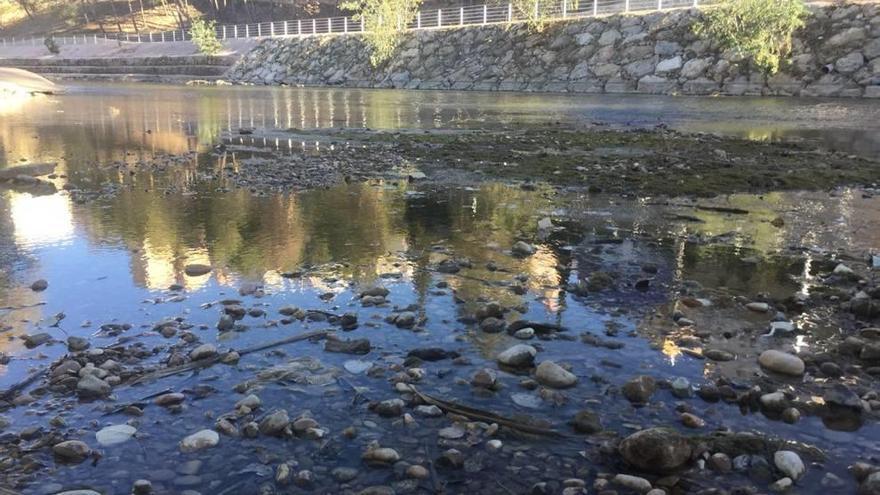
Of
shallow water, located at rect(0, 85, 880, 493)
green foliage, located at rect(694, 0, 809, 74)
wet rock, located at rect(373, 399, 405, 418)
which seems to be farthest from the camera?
green foliage, located at rect(694, 0, 809, 74)

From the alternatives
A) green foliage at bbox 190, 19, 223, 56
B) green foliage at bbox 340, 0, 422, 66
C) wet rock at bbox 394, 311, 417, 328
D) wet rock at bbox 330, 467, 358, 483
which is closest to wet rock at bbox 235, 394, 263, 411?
wet rock at bbox 330, 467, 358, 483

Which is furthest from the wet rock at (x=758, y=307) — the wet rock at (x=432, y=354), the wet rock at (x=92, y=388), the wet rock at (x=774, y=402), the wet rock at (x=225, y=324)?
the wet rock at (x=92, y=388)

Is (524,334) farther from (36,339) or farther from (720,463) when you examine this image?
(36,339)

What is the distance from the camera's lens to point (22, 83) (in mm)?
33344

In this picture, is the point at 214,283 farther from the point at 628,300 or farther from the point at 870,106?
the point at 870,106

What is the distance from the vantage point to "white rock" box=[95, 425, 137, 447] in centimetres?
305

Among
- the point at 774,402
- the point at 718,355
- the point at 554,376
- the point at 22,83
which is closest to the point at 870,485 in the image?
the point at 774,402

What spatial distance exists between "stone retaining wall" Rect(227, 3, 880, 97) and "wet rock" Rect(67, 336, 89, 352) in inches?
1266

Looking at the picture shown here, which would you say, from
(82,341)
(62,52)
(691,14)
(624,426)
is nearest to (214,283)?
(82,341)

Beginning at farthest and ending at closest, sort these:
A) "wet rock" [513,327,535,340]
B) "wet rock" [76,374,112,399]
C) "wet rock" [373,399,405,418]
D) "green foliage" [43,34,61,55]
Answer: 1. "green foliage" [43,34,61,55]
2. "wet rock" [513,327,535,340]
3. "wet rock" [76,374,112,399]
4. "wet rock" [373,399,405,418]

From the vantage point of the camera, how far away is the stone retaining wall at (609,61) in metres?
30.2

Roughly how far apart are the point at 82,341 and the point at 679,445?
3.41m

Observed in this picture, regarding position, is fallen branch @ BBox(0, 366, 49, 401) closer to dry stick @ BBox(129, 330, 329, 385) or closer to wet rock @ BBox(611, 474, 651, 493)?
dry stick @ BBox(129, 330, 329, 385)

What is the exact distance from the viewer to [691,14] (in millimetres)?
36594
